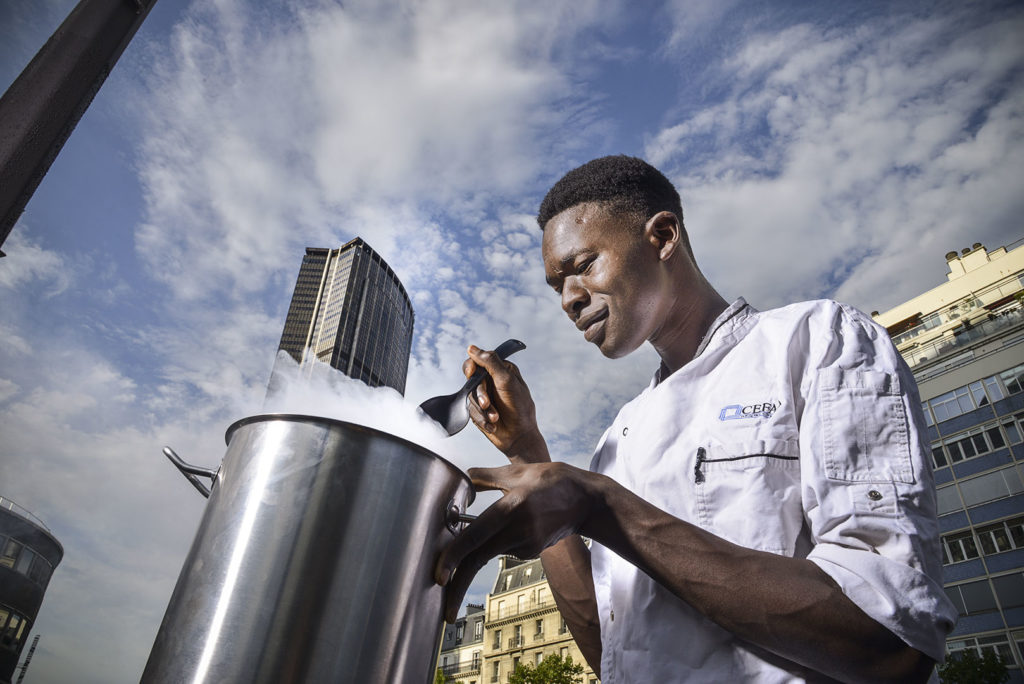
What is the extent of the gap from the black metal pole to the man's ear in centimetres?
283

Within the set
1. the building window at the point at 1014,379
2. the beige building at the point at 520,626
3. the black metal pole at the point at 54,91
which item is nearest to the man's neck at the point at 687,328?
the black metal pole at the point at 54,91

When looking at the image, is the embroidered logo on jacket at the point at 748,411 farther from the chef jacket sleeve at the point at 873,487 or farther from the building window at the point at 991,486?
the building window at the point at 991,486

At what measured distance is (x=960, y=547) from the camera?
19203mm

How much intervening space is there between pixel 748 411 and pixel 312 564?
1.06 metres

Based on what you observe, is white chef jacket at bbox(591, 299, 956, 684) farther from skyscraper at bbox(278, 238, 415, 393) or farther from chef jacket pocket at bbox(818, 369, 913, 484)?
skyscraper at bbox(278, 238, 415, 393)

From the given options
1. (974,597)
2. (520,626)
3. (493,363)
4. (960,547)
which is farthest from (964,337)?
(520,626)

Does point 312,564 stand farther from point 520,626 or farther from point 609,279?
point 520,626

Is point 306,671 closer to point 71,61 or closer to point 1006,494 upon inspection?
point 71,61

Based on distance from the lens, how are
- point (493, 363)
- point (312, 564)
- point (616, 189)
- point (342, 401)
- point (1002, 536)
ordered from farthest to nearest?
point (1002, 536) → point (616, 189) → point (493, 363) → point (342, 401) → point (312, 564)

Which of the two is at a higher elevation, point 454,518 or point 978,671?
point 978,671

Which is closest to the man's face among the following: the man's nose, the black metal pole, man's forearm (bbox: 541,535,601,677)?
the man's nose

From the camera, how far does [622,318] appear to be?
196 centimetres

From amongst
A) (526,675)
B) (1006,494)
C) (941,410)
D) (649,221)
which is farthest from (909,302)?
(649,221)

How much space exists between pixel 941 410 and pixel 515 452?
1008 inches
